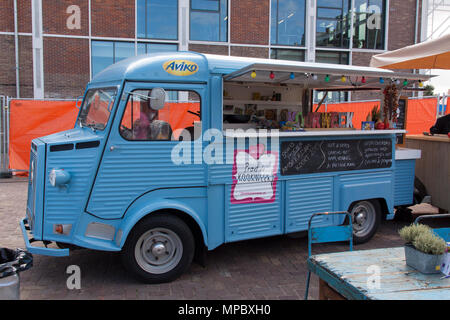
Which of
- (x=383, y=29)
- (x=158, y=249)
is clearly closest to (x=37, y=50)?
(x=158, y=249)

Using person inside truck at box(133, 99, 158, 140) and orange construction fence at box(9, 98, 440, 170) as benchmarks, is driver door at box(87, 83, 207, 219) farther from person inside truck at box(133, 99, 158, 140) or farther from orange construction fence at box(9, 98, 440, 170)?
orange construction fence at box(9, 98, 440, 170)

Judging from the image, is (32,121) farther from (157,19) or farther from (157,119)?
(157,19)

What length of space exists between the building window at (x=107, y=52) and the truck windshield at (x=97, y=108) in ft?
45.5

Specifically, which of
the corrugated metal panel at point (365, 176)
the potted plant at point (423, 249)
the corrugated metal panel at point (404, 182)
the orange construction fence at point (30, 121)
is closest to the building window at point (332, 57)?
the orange construction fence at point (30, 121)

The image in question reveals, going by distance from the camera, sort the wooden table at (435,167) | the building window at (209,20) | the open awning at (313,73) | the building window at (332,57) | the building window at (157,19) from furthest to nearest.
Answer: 1. the building window at (332,57)
2. the building window at (209,20)
3. the building window at (157,19)
4. the wooden table at (435,167)
5. the open awning at (313,73)

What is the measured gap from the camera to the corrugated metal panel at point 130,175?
4102 mm

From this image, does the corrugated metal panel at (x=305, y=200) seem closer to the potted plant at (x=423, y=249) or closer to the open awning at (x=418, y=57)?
the potted plant at (x=423, y=249)

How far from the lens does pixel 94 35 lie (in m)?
17.6

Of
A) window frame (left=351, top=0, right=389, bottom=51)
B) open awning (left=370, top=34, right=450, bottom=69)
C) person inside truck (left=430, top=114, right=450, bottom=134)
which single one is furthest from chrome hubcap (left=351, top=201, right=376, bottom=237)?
window frame (left=351, top=0, right=389, bottom=51)

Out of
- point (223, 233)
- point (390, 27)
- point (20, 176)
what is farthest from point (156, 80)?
point (390, 27)

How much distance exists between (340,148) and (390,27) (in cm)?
1855

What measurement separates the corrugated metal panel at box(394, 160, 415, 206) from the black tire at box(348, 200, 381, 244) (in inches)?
27.7

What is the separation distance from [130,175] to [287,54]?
17.1 m
